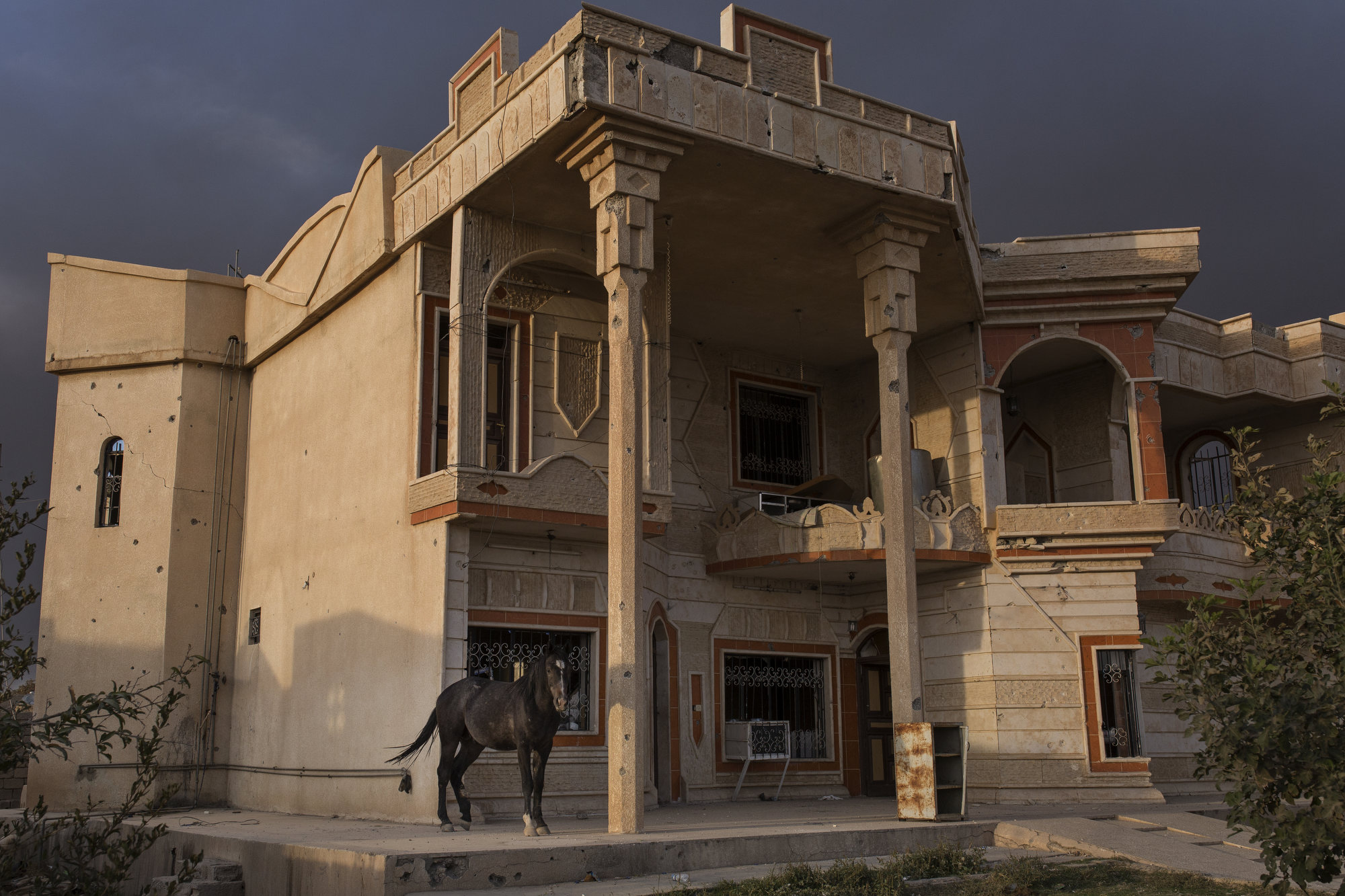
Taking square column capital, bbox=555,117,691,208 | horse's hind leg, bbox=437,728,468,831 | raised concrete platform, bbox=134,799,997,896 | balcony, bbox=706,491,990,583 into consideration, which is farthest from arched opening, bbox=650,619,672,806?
square column capital, bbox=555,117,691,208

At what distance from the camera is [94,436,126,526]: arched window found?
19094 mm

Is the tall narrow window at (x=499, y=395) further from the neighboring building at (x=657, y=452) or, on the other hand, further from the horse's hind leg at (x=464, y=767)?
the horse's hind leg at (x=464, y=767)

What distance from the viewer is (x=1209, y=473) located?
880 inches

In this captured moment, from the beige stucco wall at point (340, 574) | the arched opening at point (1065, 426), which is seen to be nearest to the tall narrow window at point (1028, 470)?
the arched opening at point (1065, 426)

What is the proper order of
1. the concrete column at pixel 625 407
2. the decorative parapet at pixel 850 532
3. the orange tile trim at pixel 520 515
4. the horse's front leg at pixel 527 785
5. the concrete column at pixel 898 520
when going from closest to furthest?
the horse's front leg at pixel 527 785, the concrete column at pixel 625 407, the orange tile trim at pixel 520 515, the concrete column at pixel 898 520, the decorative parapet at pixel 850 532

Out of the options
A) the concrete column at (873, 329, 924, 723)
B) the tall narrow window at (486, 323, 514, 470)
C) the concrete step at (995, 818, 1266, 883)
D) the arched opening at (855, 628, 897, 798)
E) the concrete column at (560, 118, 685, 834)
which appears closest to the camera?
the concrete step at (995, 818, 1266, 883)

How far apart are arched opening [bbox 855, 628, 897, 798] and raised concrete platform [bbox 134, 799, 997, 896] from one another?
16.6ft

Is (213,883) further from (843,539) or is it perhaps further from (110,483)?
(110,483)

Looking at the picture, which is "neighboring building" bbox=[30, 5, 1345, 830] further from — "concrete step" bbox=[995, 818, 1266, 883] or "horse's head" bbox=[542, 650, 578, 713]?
"concrete step" bbox=[995, 818, 1266, 883]

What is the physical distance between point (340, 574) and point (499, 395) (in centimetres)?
331

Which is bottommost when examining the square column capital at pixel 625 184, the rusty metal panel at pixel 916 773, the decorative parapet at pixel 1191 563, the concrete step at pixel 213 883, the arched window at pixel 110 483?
the concrete step at pixel 213 883

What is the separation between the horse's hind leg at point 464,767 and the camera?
1148 cm

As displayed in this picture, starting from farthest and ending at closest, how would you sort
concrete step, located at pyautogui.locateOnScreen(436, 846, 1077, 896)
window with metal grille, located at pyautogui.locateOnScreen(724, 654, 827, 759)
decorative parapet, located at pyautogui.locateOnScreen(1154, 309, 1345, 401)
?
decorative parapet, located at pyautogui.locateOnScreen(1154, 309, 1345, 401)
window with metal grille, located at pyautogui.locateOnScreen(724, 654, 827, 759)
concrete step, located at pyautogui.locateOnScreen(436, 846, 1077, 896)

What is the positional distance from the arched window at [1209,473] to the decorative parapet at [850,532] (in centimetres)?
784
